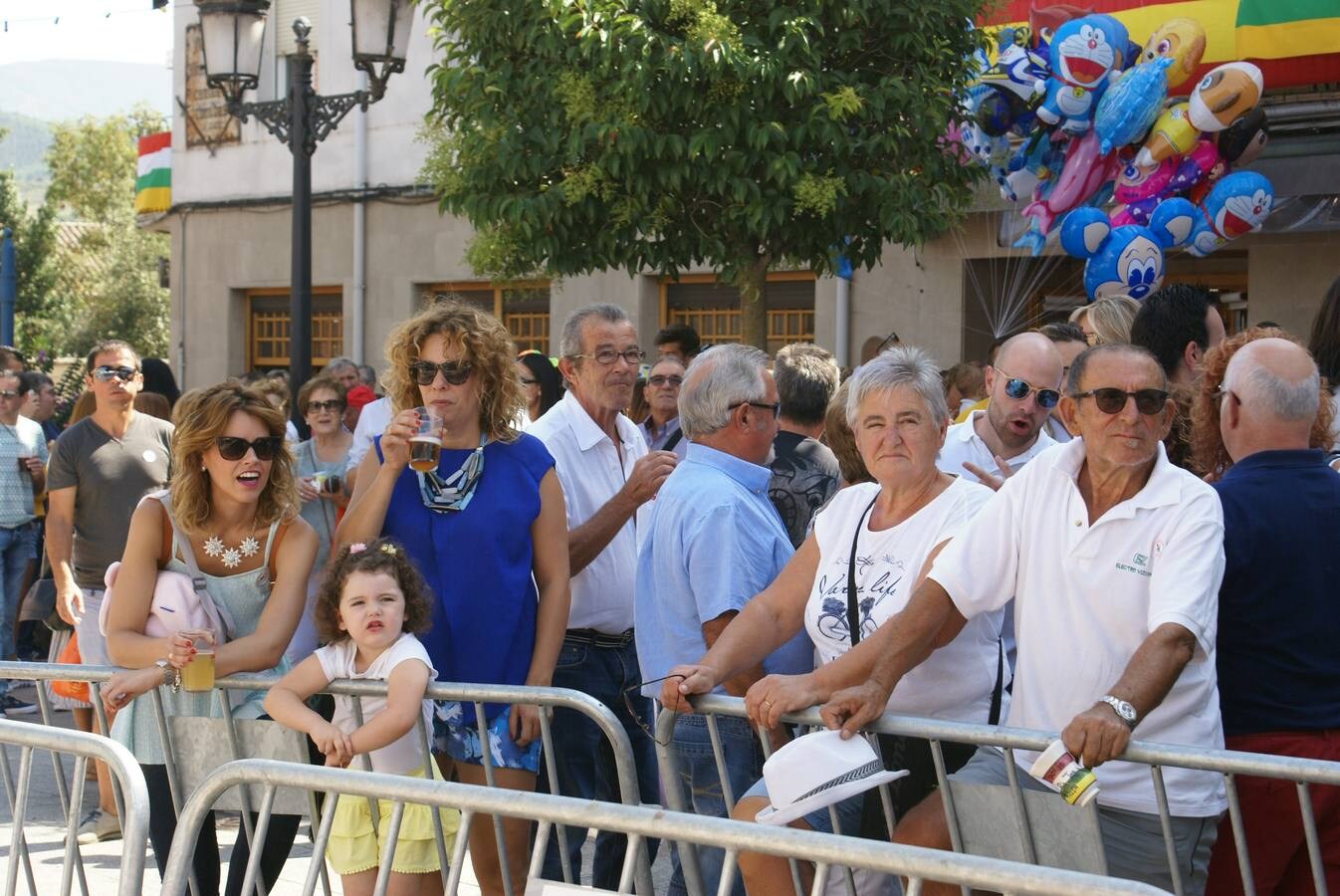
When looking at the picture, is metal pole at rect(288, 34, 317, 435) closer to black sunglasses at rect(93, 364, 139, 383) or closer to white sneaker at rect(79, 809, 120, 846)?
black sunglasses at rect(93, 364, 139, 383)

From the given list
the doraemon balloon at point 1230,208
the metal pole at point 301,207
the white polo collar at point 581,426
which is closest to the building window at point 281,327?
the metal pole at point 301,207

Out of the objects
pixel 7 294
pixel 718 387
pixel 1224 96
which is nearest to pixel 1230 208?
pixel 1224 96

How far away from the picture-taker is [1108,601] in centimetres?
350

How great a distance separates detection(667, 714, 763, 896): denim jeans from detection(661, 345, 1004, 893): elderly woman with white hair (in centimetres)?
26

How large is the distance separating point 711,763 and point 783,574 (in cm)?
55

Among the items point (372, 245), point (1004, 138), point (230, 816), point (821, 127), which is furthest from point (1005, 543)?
point (372, 245)

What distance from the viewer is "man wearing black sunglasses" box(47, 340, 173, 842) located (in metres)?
7.38

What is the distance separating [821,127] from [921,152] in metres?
0.99

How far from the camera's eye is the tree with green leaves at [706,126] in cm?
1138

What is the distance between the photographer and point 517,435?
4730 mm

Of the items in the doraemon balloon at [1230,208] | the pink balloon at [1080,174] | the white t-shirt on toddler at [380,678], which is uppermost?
the pink balloon at [1080,174]

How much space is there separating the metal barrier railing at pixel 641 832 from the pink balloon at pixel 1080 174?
9472 mm

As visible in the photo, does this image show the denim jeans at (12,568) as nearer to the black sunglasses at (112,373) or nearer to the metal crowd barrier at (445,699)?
the black sunglasses at (112,373)

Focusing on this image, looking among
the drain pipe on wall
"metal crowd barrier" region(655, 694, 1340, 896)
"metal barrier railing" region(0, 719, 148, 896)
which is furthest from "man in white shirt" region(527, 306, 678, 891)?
the drain pipe on wall
